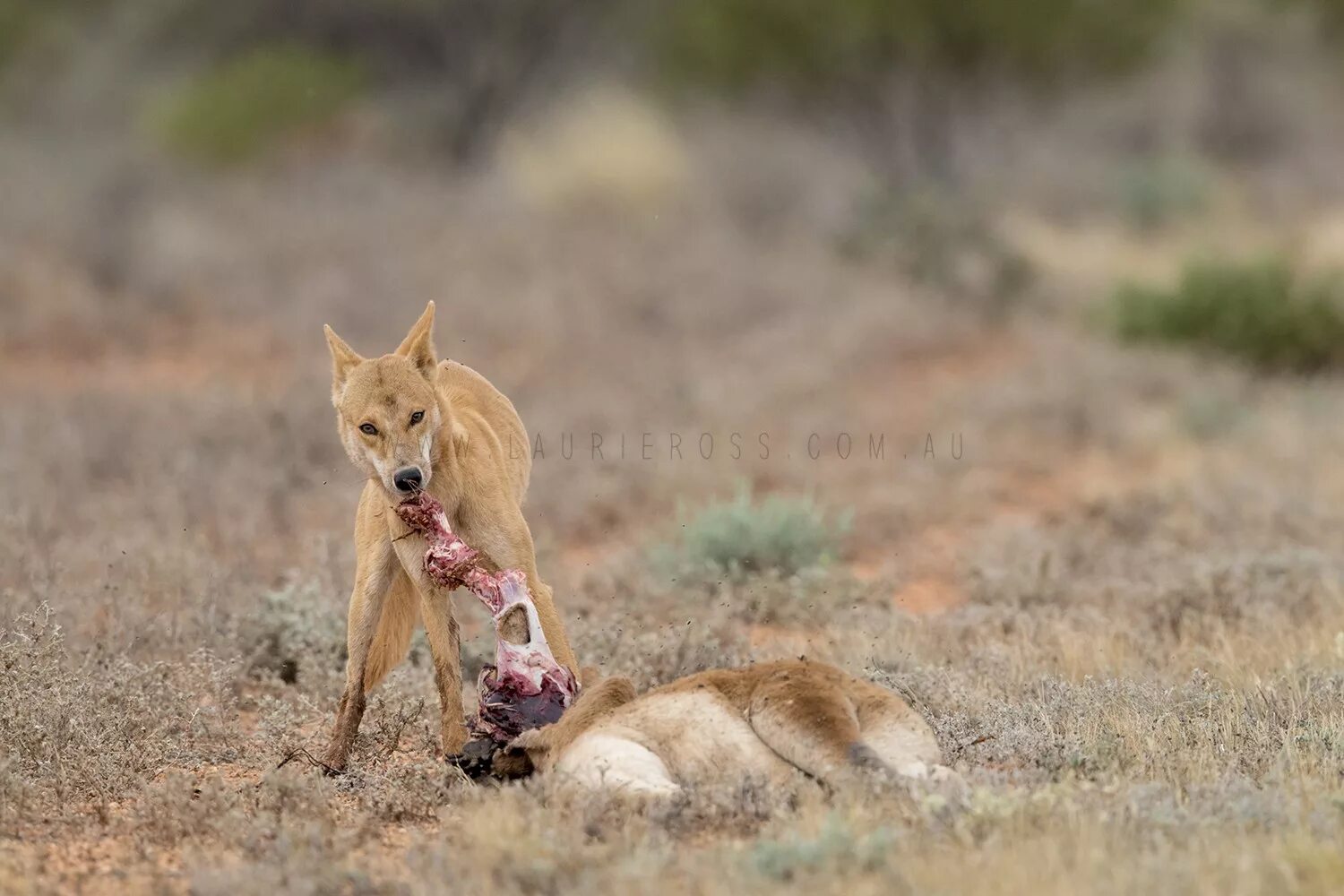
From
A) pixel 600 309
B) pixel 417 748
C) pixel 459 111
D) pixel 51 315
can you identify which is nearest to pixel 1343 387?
pixel 600 309

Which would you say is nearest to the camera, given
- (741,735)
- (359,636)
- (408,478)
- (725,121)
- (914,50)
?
(741,735)

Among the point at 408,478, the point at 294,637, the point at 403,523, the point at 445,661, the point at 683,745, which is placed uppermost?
the point at 408,478

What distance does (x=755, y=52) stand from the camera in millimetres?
25500

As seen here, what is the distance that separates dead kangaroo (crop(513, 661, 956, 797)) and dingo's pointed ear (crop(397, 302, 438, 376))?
1.43m

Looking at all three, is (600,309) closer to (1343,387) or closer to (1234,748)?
(1343,387)

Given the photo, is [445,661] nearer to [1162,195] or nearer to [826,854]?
[826,854]

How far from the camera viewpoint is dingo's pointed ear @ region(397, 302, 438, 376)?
5.81 meters

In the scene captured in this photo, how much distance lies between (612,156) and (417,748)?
58.7 ft

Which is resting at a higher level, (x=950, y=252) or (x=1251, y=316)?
(x=950, y=252)

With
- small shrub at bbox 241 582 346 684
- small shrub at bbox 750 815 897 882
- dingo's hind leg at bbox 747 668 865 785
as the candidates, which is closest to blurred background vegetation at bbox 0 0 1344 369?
small shrub at bbox 241 582 346 684

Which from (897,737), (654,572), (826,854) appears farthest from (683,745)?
(654,572)

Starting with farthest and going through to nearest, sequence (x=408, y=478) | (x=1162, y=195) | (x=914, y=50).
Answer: (x=1162, y=195)
(x=914, y=50)
(x=408, y=478)

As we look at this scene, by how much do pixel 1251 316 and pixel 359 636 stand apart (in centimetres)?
1286

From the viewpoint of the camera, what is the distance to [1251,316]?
16328mm
